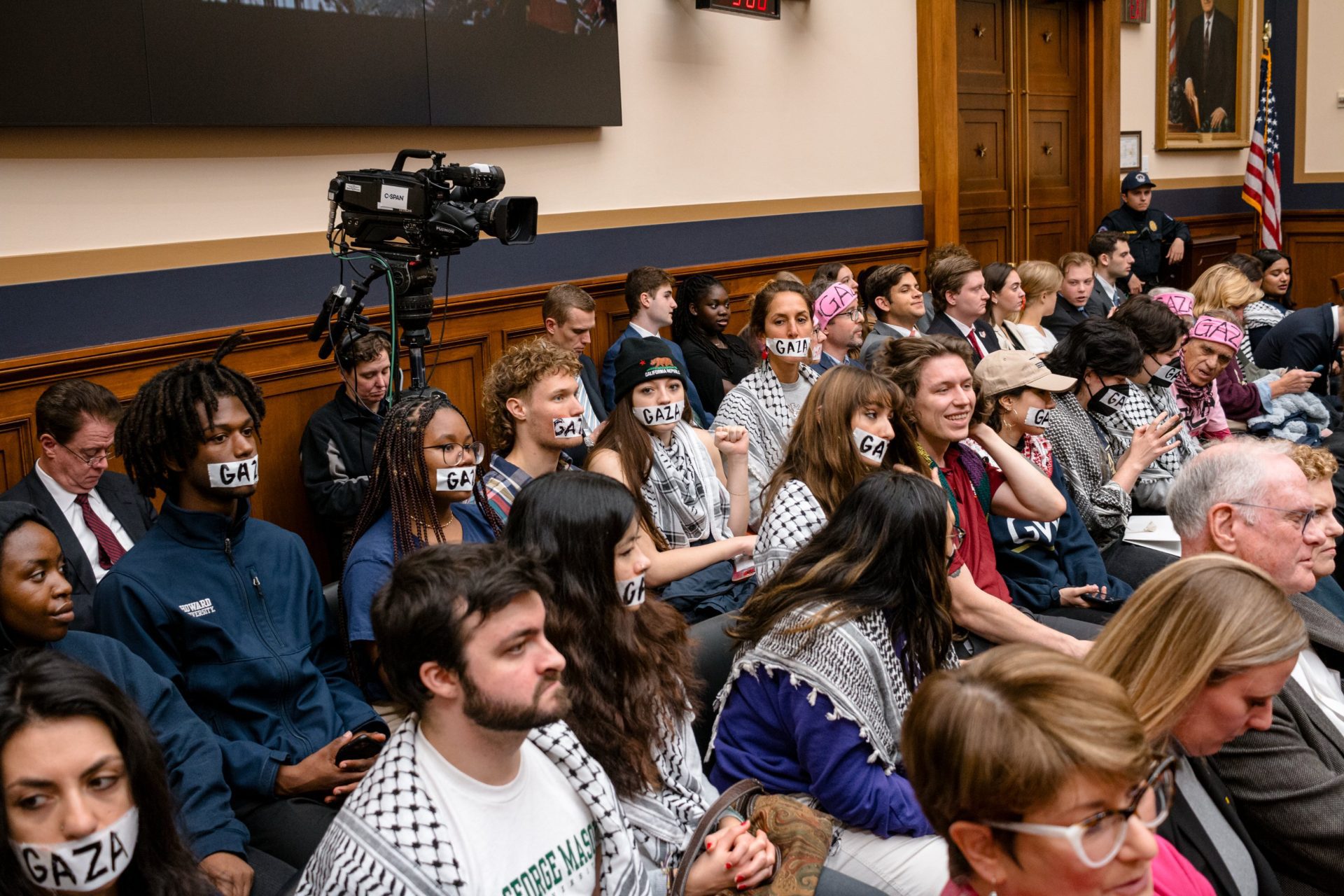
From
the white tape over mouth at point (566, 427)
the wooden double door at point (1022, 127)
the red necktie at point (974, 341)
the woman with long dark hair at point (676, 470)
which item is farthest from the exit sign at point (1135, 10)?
the white tape over mouth at point (566, 427)

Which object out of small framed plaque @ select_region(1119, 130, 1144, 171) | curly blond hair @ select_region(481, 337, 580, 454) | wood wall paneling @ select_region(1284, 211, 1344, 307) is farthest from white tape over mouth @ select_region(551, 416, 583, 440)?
wood wall paneling @ select_region(1284, 211, 1344, 307)

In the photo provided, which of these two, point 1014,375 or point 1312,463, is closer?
point 1312,463

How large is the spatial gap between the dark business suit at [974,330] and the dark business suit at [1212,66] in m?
4.99

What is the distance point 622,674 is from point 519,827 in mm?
493

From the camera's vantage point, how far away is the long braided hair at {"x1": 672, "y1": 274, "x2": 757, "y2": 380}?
5418 mm

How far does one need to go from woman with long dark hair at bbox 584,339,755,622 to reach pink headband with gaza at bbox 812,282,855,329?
137 cm

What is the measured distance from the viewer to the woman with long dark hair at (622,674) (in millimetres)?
1907

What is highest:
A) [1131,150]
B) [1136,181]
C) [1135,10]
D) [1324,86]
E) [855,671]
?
[1135,10]

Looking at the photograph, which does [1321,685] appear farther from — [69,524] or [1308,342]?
[1308,342]

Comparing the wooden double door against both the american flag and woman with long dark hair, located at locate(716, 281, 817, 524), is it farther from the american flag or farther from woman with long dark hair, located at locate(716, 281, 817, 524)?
woman with long dark hair, located at locate(716, 281, 817, 524)

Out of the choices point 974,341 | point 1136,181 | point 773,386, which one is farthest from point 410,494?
point 1136,181

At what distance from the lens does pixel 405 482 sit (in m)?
2.73

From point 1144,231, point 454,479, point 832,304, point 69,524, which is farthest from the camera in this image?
point 1144,231

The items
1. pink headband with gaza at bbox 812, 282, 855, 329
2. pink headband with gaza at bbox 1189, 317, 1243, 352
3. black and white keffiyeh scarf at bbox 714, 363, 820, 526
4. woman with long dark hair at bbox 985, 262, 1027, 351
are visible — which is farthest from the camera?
woman with long dark hair at bbox 985, 262, 1027, 351
